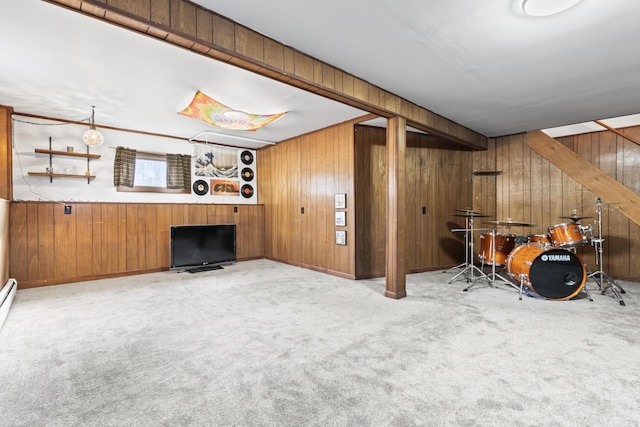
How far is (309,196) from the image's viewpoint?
5.86 metres

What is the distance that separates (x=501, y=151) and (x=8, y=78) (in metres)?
7.34

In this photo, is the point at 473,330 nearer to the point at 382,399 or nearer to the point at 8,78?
the point at 382,399

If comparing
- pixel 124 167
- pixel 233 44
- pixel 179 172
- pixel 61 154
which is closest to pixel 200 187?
pixel 179 172

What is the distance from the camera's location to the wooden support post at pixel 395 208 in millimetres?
3928

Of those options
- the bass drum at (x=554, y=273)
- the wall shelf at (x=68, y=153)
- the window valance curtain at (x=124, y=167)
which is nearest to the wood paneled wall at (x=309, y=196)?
the bass drum at (x=554, y=273)

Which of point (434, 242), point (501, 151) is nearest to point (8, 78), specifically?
point (434, 242)

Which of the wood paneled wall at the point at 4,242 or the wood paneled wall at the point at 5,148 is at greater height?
the wood paneled wall at the point at 5,148

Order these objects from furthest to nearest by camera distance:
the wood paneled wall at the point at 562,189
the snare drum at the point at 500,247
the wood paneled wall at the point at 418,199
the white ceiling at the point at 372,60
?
the wood paneled wall at the point at 418,199 → the wood paneled wall at the point at 562,189 → the snare drum at the point at 500,247 → the white ceiling at the point at 372,60

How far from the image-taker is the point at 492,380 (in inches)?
79.4

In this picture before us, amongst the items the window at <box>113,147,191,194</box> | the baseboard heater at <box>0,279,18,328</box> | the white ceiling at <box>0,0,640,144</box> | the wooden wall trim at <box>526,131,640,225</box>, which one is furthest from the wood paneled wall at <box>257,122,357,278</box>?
the baseboard heater at <box>0,279,18,328</box>

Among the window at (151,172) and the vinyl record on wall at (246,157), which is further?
the vinyl record on wall at (246,157)

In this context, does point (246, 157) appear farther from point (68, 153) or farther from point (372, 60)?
point (372, 60)

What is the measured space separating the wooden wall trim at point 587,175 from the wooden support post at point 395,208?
3.20 metres

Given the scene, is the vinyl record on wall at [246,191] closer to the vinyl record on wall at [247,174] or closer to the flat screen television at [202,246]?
the vinyl record on wall at [247,174]
